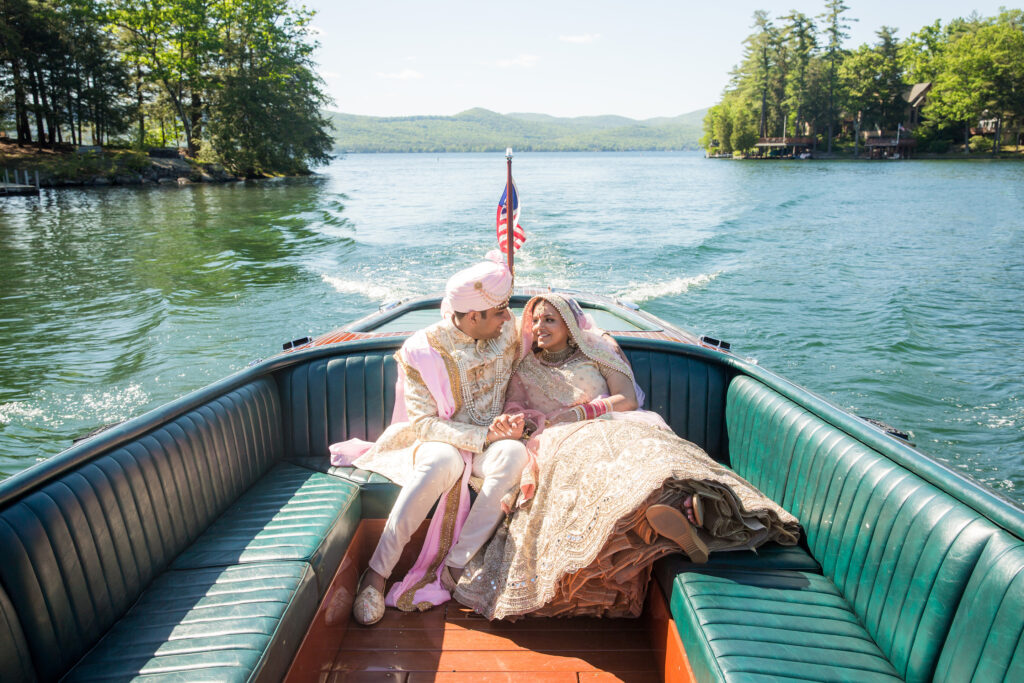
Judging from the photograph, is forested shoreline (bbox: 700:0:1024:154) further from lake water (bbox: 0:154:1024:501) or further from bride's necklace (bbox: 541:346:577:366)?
bride's necklace (bbox: 541:346:577:366)

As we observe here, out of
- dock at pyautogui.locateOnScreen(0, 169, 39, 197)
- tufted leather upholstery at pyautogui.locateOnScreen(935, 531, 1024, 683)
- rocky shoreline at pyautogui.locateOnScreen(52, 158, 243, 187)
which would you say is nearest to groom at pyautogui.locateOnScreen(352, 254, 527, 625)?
tufted leather upholstery at pyautogui.locateOnScreen(935, 531, 1024, 683)

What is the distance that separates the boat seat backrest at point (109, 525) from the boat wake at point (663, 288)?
8.83 m

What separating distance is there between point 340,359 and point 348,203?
23760 millimetres

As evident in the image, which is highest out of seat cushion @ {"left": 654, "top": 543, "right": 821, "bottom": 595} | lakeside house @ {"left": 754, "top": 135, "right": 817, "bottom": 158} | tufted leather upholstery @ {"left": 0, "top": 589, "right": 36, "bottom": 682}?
lakeside house @ {"left": 754, "top": 135, "right": 817, "bottom": 158}

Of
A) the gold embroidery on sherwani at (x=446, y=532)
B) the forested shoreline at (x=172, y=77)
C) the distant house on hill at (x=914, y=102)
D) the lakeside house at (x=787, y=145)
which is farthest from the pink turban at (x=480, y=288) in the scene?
the lakeside house at (x=787, y=145)

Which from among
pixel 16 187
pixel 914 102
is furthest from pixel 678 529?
pixel 914 102

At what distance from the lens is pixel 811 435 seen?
238 centimetres

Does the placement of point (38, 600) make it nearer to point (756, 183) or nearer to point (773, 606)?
point (773, 606)

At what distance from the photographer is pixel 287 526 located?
241cm

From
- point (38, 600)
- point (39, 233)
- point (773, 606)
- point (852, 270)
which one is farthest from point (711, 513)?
point (39, 233)

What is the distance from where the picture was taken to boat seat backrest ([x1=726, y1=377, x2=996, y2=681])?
1670mm

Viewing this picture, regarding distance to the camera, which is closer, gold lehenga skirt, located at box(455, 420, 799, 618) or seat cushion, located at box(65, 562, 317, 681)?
seat cushion, located at box(65, 562, 317, 681)

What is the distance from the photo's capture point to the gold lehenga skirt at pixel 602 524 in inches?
82.4

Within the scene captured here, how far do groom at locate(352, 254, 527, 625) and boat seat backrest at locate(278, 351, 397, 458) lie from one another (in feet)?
1.22
